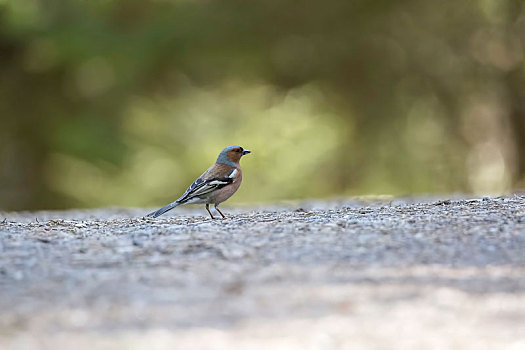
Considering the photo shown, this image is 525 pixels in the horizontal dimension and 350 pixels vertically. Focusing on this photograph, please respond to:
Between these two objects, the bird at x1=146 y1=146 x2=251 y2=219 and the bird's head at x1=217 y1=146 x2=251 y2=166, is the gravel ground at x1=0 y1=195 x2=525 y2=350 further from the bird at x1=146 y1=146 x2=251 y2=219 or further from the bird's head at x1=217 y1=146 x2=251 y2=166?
the bird's head at x1=217 y1=146 x2=251 y2=166

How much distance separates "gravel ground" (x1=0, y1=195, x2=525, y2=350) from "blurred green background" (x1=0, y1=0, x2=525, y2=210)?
9.16m

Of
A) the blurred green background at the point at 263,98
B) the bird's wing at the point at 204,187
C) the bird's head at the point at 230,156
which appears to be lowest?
the bird's wing at the point at 204,187

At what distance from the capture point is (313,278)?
3859mm

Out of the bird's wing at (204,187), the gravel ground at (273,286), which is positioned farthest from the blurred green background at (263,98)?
the gravel ground at (273,286)

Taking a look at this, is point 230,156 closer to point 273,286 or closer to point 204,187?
point 204,187

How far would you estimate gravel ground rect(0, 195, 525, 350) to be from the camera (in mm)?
3082

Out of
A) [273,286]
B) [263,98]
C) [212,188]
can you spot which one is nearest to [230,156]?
[212,188]

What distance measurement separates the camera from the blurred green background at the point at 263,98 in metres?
14.5

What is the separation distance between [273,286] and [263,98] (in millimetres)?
12098

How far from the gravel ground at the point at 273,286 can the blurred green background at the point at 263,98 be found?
9.16 meters

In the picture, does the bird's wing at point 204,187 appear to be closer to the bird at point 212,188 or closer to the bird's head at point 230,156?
the bird at point 212,188

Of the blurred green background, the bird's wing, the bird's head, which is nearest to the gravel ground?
the bird's wing

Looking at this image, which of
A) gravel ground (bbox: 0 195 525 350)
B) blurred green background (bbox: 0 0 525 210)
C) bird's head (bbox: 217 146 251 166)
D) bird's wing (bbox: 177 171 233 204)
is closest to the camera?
gravel ground (bbox: 0 195 525 350)

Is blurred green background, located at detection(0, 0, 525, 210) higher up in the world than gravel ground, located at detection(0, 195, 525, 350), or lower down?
higher up
